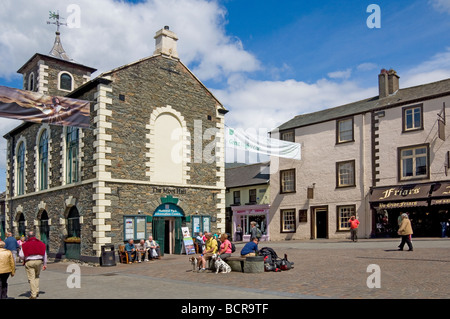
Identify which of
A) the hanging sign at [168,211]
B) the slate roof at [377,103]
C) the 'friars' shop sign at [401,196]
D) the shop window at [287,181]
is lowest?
the hanging sign at [168,211]

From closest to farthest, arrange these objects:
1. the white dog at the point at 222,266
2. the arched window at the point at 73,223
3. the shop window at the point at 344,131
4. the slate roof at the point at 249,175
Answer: the white dog at the point at 222,266
the arched window at the point at 73,223
the shop window at the point at 344,131
the slate roof at the point at 249,175

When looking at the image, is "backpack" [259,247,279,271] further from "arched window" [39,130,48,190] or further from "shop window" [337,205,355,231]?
"shop window" [337,205,355,231]

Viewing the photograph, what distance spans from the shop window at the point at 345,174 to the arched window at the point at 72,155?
1828 centimetres

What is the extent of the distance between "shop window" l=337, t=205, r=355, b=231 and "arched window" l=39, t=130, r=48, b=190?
19277 mm

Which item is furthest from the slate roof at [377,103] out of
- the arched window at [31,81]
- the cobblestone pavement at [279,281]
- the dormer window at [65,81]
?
the arched window at [31,81]

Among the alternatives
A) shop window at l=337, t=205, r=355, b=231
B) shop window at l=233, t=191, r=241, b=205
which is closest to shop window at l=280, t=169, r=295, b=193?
shop window at l=337, t=205, r=355, b=231

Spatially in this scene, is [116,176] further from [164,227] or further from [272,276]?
[272,276]

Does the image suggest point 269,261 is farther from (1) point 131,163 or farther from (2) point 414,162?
(2) point 414,162

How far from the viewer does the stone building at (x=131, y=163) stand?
65.3 feet

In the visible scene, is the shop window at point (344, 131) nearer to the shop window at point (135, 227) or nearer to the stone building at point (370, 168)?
the stone building at point (370, 168)

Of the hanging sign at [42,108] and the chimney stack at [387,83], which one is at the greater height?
the chimney stack at [387,83]

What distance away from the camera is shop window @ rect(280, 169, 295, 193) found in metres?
35.0

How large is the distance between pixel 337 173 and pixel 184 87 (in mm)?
13996
